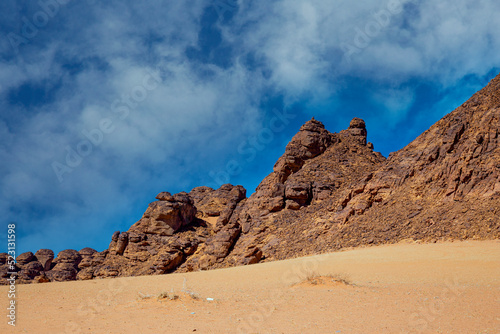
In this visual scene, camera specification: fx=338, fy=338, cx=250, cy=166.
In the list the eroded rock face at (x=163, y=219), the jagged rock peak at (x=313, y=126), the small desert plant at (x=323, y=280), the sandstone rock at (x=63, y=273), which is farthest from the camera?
the jagged rock peak at (x=313, y=126)

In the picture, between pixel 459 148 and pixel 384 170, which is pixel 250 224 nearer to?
pixel 384 170

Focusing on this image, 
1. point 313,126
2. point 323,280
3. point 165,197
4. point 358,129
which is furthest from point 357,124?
point 323,280

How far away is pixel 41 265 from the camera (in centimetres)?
5659

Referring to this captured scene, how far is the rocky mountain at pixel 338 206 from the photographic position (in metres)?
23.9

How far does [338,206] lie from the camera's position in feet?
107

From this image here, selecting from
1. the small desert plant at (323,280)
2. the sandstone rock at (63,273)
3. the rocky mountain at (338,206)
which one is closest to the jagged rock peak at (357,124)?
the rocky mountain at (338,206)

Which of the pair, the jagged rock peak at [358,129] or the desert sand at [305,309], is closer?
the desert sand at [305,309]

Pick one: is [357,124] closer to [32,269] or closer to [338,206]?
[338,206]

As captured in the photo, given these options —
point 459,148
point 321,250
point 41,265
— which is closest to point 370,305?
point 321,250

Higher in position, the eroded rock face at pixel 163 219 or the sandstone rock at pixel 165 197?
the sandstone rock at pixel 165 197

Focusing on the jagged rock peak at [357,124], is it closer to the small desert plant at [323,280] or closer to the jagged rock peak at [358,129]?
the jagged rock peak at [358,129]

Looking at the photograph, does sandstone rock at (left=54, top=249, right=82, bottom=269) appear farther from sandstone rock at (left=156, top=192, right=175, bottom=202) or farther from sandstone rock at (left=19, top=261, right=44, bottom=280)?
sandstone rock at (left=156, top=192, right=175, bottom=202)

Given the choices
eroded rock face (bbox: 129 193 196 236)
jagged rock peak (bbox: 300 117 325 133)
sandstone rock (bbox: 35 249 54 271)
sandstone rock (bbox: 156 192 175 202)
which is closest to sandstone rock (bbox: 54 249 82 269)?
sandstone rock (bbox: 35 249 54 271)

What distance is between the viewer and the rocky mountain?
23859 millimetres
